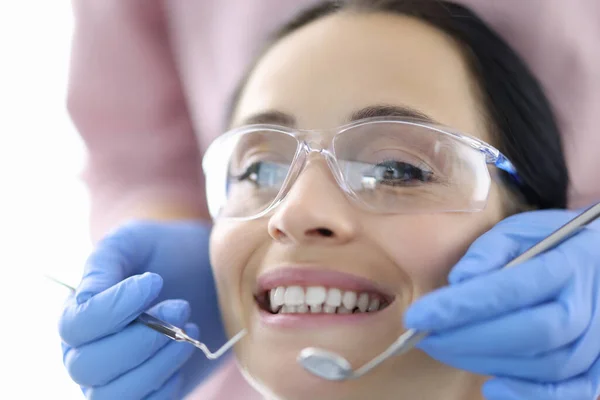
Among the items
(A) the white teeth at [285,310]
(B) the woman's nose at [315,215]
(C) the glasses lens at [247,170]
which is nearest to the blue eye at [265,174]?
(C) the glasses lens at [247,170]

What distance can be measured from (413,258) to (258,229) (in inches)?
10.4

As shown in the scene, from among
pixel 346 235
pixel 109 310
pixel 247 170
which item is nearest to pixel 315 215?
pixel 346 235

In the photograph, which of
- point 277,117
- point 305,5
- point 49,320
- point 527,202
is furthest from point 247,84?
point 49,320

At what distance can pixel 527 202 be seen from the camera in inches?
41.9

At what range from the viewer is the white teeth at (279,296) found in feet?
3.14

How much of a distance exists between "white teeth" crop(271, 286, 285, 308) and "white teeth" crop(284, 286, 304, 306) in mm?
11

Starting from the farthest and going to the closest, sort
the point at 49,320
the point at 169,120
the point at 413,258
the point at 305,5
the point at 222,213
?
the point at 169,120 → the point at 49,320 → the point at 305,5 → the point at 222,213 → the point at 413,258

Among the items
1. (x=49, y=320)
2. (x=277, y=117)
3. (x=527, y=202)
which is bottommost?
(x=49, y=320)

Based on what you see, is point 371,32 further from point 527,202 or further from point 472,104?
point 527,202

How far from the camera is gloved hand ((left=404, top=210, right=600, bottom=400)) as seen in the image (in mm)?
759

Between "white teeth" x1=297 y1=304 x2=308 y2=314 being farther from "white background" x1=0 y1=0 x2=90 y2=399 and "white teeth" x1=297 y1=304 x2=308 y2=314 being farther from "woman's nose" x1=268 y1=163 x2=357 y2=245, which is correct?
"white background" x1=0 y1=0 x2=90 y2=399

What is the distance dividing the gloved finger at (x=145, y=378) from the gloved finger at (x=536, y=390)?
518 millimetres

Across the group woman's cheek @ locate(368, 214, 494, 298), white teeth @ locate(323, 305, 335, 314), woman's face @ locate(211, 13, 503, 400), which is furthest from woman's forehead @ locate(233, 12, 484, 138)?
white teeth @ locate(323, 305, 335, 314)

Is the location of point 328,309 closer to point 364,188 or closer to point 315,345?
point 315,345
